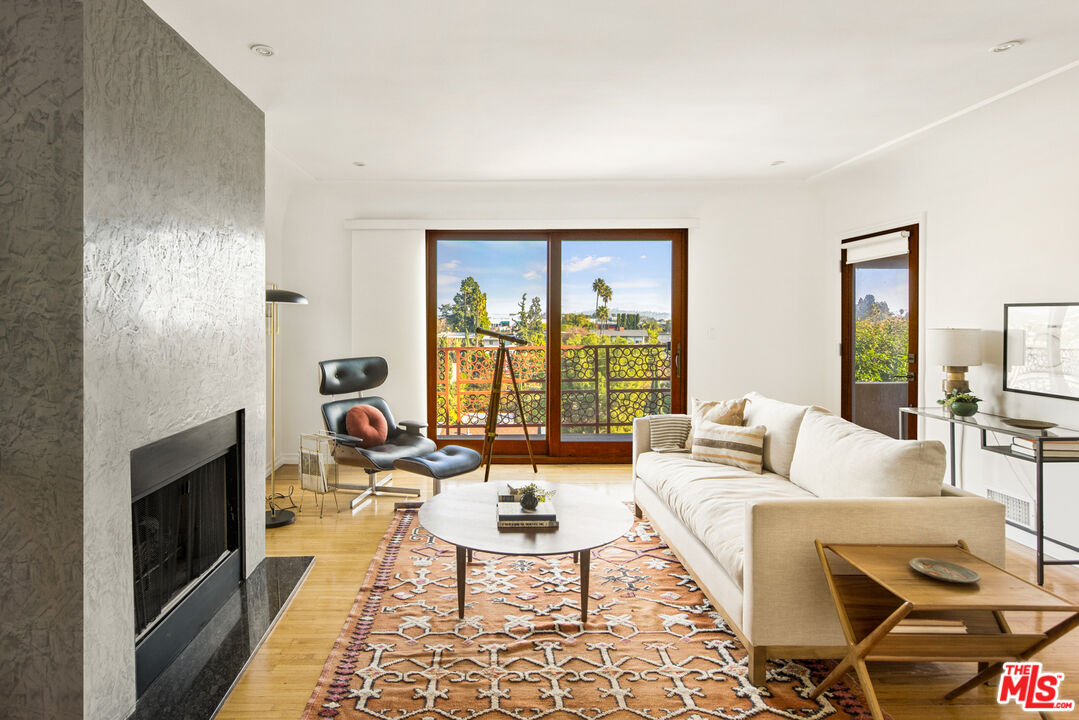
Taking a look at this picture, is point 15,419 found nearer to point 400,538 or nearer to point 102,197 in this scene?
point 102,197

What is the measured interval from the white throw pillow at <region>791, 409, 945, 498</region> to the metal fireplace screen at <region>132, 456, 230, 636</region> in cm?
278

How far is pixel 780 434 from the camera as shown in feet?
11.4

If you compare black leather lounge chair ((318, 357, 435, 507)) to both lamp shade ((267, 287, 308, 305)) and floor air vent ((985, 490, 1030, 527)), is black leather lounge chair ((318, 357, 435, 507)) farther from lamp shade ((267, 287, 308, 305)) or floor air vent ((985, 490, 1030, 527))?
floor air vent ((985, 490, 1030, 527))

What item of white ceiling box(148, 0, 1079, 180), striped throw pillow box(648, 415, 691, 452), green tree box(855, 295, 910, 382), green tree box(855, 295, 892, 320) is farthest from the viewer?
green tree box(855, 295, 892, 320)

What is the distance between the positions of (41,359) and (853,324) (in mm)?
5406

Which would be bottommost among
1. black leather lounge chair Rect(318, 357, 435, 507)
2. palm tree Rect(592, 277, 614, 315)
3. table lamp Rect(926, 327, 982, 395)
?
black leather lounge chair Rect(318, 357, 435, 507)

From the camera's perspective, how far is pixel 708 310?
5.52m

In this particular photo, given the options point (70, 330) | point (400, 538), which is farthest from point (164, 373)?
point (400, 538)

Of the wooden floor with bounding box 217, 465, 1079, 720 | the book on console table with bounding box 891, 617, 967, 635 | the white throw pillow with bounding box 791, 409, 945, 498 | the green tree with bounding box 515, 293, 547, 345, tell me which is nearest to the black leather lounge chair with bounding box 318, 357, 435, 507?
the wooden floor with bounding box 217, 465, 1079, 720

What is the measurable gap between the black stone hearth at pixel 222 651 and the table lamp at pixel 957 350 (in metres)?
3.88

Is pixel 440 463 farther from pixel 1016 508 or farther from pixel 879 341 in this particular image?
pixel 879 341

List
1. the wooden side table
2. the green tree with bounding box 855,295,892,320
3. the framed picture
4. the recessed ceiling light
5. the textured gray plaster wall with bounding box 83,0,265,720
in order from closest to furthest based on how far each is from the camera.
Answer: the wooden side table < the textured gray plaster wall with bounding box 83,0,265,720 < the recessed ceiling light < the framed picture < the green tree with bounding box 855,295,892,320

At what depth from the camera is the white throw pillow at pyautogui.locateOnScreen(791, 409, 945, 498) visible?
7.49ft

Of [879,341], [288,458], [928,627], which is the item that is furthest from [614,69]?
[288,458]
